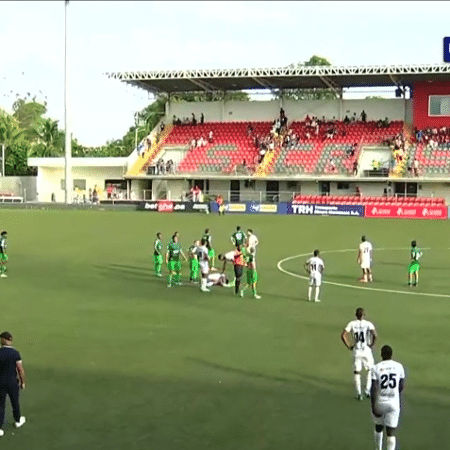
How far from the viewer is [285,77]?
198 ft

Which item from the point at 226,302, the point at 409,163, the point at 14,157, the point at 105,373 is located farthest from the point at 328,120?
the point at 105,373

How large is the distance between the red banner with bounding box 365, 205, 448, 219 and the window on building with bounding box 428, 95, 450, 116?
1348 cm

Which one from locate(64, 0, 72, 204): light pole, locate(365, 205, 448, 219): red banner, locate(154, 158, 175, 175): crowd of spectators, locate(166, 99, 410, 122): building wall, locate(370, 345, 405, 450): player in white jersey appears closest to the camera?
locate(370, 345, 405, 450): player in white jersey

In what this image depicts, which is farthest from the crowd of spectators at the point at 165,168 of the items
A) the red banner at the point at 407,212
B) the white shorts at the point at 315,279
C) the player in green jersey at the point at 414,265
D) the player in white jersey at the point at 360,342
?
the player in white jersey at the point at 360,342

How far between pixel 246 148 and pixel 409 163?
49.2 feet

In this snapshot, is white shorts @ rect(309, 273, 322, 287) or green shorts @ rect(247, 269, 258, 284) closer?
white shorts @ rect(309, 273, 322, 287)

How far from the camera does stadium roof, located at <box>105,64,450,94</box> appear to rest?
5662 centimetres

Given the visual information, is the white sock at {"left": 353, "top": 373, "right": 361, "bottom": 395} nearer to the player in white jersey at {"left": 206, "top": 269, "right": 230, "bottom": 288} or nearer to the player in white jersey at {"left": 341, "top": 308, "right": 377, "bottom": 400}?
the player in white jersey at {"left": 341, "top": 308, "right": 377, "bottom": 400}

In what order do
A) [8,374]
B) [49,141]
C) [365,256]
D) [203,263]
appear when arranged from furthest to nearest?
[49,141] → [365,256] → [203,263] → [8,374]

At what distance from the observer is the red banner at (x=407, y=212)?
4953 cm

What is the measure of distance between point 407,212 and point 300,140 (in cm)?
1549

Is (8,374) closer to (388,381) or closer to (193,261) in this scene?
(388,381)

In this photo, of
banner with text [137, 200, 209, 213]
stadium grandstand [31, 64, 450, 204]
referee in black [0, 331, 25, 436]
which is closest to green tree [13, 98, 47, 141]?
stadium grandstand [31, 64, 450, 204]

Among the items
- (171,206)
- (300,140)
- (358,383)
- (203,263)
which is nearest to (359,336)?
(358,383)
